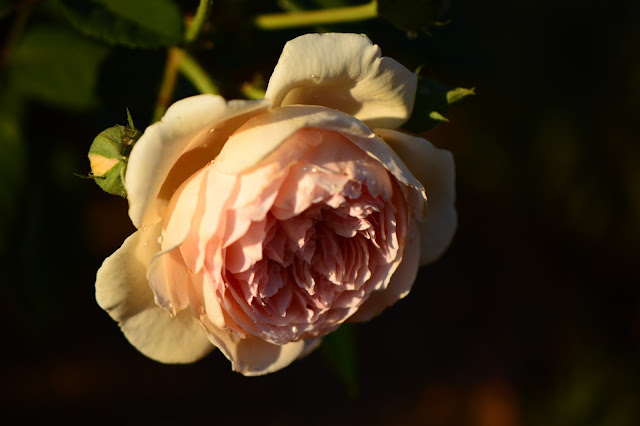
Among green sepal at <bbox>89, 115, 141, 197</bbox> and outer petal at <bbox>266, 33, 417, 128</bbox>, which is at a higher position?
outer petal at <bbox>266, 33, 417, 128</bbox>

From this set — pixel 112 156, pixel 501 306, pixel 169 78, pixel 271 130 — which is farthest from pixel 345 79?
pixel 501 306

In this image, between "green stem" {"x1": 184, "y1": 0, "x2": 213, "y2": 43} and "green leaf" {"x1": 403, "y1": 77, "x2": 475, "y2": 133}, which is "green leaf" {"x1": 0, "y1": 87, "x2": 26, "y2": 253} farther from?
"green leaf" {"x1": 403, "y1": 77, "x2": 475, "y2": 133}

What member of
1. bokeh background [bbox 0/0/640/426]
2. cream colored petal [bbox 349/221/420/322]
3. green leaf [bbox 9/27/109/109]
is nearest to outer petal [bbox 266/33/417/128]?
cream colored petal [bbox 349/221/420/322]

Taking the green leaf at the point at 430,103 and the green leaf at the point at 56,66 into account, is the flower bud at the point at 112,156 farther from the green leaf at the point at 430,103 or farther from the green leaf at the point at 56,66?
the green leaf at the point at 56,66

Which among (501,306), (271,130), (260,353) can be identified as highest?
(271,130)

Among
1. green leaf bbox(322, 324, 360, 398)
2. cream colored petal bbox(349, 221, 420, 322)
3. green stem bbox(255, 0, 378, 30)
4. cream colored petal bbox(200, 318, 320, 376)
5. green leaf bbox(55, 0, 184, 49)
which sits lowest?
green leaf bbox(322, 324, 360, 398)

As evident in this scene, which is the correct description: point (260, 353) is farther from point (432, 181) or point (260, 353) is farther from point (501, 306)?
point (501, 306)

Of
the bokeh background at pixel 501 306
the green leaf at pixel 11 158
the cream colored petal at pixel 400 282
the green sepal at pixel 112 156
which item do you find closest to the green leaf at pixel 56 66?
the green leaf at pixel 11 158
